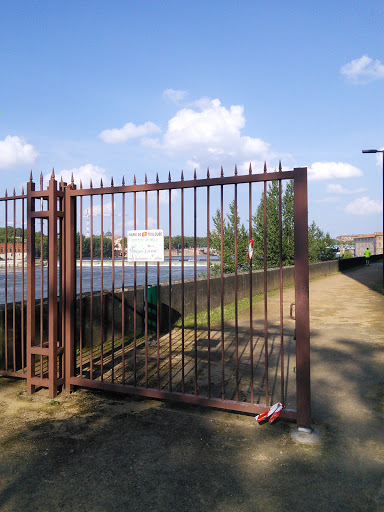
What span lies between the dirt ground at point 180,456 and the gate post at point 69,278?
384mm

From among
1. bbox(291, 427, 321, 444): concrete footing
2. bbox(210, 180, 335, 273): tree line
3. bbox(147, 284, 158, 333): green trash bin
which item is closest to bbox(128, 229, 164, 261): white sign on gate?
bbox(291, 427, 321, 444): concrete footing

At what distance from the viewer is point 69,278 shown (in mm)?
4773

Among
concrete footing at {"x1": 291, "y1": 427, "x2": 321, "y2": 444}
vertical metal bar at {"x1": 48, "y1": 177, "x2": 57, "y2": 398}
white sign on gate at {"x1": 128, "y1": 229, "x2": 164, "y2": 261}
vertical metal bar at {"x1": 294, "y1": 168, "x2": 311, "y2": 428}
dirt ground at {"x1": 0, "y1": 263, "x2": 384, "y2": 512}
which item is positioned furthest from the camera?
vertical metal bar at {"x1": 48, "y1": 177, "x2": 57, "y2": 398}

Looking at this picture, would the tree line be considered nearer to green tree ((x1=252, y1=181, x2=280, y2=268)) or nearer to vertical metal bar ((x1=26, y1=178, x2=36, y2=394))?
green tree ((x1=252, y1=181, x2=280, y2=268))

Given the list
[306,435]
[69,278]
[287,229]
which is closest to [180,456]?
[306,435]

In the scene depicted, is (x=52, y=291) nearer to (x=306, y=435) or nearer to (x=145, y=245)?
(x=145, y=245)

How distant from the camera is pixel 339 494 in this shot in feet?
8.91

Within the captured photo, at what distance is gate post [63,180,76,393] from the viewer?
479cm

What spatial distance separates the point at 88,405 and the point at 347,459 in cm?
277

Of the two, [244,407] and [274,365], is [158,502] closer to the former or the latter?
[244,407]

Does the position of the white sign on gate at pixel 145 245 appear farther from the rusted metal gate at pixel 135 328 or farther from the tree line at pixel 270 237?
the tree line at pixel 270 237

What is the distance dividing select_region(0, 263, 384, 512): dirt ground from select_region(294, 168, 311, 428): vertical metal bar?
1.05 ft

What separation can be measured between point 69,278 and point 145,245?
1.08 m

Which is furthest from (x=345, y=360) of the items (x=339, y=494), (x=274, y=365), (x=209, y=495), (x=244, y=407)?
(x=209, y=495)
